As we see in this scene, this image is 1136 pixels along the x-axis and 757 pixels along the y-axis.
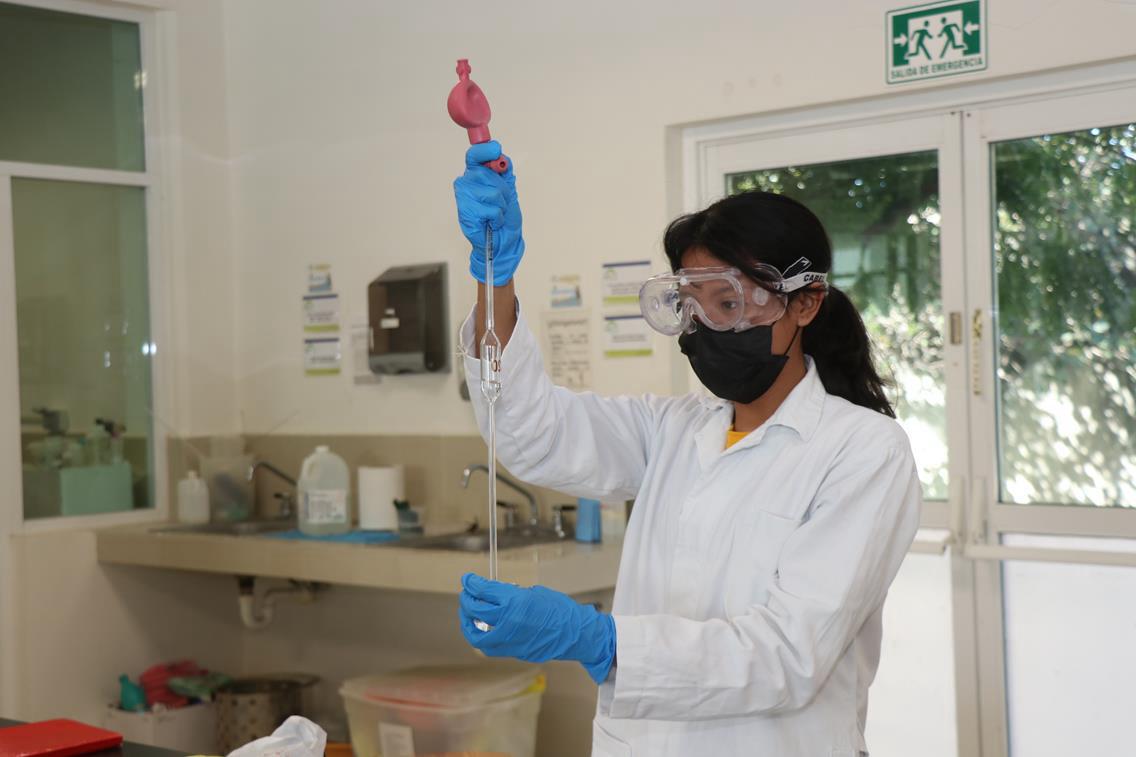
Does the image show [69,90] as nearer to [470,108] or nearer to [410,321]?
[410,321]

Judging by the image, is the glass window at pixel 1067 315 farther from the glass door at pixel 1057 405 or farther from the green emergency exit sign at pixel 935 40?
the green emergency exit sign at pixel 935 40

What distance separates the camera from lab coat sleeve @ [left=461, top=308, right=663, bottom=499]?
181 centimetres

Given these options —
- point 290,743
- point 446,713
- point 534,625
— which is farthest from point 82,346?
point 534,625

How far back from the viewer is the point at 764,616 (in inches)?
61.4

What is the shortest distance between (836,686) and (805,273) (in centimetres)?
58

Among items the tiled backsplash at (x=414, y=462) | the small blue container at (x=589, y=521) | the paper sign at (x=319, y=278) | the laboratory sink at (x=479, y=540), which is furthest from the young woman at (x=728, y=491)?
the paper sign at (x=319, y=278)

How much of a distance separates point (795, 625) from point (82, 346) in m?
3.08

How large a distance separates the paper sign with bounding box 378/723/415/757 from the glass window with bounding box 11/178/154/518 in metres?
1.36

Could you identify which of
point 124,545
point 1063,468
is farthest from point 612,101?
point 124,545

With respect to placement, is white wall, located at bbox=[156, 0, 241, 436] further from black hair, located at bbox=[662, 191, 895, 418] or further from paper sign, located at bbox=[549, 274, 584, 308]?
black hair, located at bbox=[662, 191, 895, 418]

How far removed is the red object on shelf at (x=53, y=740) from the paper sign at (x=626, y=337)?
170 centimetres

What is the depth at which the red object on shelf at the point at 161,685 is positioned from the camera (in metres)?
3.88

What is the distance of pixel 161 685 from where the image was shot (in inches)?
154

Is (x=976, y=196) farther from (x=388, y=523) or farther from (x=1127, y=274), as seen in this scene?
(x=388, y=523)
